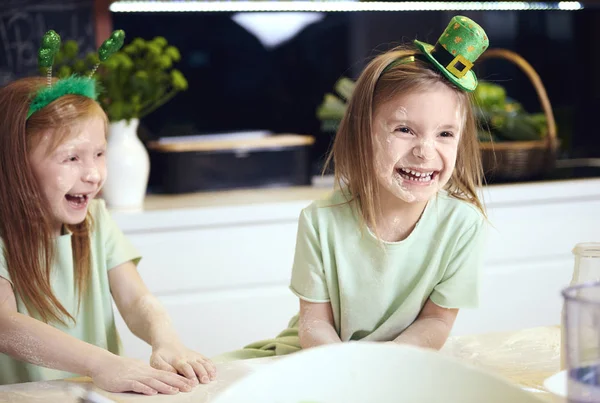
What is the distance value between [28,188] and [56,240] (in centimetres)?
12

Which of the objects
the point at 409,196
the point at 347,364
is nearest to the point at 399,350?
the point at 347,364

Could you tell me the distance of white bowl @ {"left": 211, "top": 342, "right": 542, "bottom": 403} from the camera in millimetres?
620

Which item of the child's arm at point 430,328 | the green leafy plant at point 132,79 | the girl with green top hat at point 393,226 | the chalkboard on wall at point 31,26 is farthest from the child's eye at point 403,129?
the chalkboard on wall at point 31,26

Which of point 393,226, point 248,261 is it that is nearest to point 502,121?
point 248,261

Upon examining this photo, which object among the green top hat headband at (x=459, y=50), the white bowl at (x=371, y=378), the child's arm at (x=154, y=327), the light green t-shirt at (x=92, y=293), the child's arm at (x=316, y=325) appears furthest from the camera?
the light green t-shirt at (x=92, y=293)

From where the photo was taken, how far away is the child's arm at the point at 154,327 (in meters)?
0.93

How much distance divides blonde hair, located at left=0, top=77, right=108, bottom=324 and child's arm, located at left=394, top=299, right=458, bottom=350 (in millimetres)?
542

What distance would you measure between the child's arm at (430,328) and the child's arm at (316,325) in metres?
0.10

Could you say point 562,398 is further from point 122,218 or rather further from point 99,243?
point 122,218

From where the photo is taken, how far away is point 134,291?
4.42ft

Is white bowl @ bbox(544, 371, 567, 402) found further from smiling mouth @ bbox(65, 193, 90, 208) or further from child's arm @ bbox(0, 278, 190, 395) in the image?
smiling mouth @ bbox(65, 193, 90, 208)

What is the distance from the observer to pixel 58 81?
4.01ft

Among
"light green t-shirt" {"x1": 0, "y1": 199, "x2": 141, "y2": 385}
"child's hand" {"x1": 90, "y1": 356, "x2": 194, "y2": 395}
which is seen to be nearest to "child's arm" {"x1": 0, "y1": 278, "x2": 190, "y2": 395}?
"child's hand" {"x1": 90, "y1": 356, "x2": 194, "y2": 395}

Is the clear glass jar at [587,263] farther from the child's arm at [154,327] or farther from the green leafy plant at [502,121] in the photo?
the green leafy plant at [502,121]
